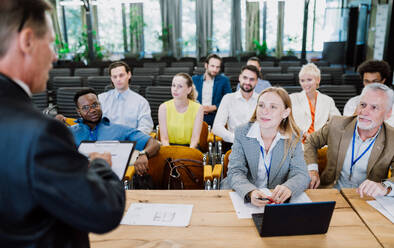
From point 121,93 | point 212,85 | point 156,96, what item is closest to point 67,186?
point 121,93

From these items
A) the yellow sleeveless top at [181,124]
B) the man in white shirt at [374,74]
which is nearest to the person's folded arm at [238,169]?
the yellow sleeveless top at [181,124]

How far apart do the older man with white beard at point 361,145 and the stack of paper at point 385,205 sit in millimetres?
278

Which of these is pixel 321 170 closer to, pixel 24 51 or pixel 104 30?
pixel 24 51

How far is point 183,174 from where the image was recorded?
7.83ft

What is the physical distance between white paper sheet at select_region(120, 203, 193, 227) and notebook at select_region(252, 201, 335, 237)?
1.14ft

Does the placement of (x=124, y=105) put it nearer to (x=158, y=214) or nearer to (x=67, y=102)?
(x=67, y=102)

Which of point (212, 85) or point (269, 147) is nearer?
point (269, 147)

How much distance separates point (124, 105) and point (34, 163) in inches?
120

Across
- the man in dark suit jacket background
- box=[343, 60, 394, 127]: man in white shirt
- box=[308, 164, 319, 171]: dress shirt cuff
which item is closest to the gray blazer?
box=[308, 164, 319, 171]: dress shirt cuff

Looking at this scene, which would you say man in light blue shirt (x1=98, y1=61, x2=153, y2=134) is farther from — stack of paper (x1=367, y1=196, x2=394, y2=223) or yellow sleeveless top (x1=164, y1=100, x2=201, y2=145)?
stack of paper (x1=367, y1=196, x2=394, y2=223)

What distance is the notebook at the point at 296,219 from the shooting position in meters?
1.14

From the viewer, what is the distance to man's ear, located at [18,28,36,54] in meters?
0.63

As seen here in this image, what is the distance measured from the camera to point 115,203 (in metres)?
0.69

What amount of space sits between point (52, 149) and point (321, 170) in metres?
2.14
